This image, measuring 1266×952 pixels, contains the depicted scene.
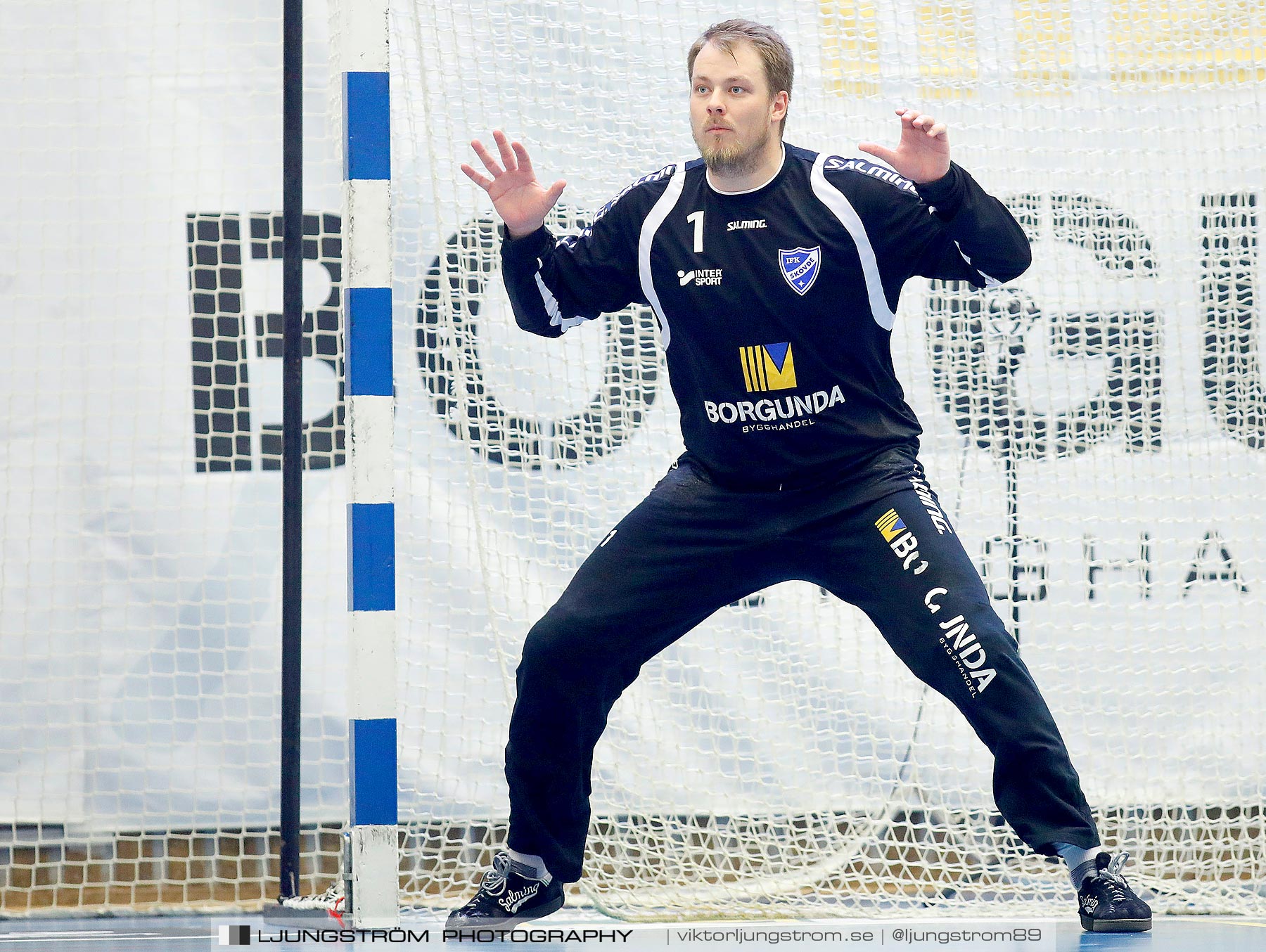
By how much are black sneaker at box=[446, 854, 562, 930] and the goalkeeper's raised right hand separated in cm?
150

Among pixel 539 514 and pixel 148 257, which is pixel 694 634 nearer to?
pixel 539 514

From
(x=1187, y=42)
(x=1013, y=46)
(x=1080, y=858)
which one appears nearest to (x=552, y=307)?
(x=1080, y=858)

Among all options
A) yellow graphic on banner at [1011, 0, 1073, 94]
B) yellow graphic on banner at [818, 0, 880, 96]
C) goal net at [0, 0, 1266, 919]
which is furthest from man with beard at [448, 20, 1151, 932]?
yellow graphic on banner at [1011, 0, 1073, 94]

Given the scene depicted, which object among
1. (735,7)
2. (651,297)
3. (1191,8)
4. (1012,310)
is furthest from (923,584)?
(1191,8)

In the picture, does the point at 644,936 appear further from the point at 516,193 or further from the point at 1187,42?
the point at 1187,42

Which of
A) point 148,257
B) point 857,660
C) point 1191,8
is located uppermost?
point 1191,8

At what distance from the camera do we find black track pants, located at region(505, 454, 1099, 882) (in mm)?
2691

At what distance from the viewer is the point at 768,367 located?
2.85 meters

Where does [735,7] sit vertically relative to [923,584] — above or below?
above

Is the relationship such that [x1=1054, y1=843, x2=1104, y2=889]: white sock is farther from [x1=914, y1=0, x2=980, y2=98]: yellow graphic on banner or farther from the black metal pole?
[x1=914, y1=0, x2=980, y2=98]: yellow graphic on banner

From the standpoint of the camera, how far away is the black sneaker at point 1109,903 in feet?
8.29

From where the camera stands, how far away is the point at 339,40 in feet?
10.7

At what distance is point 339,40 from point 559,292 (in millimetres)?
927

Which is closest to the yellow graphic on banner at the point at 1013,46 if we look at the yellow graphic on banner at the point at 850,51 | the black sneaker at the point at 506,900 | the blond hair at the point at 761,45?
the yellow graphic on banner at the point at 850,51
